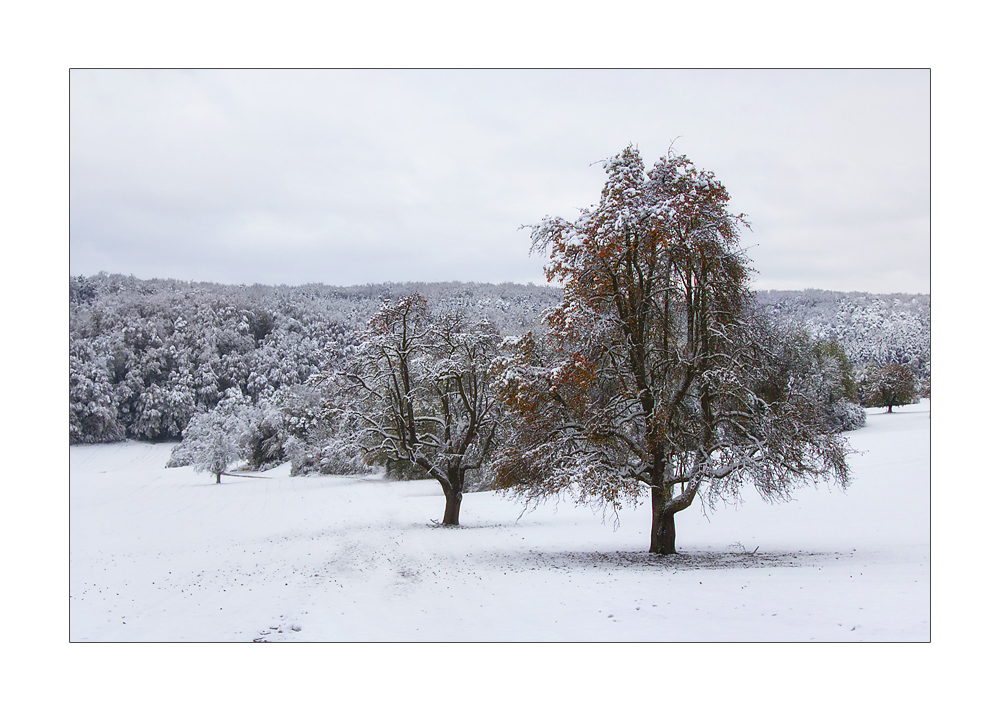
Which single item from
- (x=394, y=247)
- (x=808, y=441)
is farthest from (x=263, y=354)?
(x=808, y=441)

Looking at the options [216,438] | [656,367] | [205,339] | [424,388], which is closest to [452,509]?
[424,388]

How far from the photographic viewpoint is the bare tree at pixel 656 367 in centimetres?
1129

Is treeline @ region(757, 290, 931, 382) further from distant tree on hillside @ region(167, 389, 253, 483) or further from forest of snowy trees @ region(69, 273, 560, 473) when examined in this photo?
distant tree on hillside @ region(167, 389, 253, 483)

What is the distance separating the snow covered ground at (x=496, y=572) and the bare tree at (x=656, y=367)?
66.8 inches

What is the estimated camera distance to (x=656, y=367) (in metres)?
11.9

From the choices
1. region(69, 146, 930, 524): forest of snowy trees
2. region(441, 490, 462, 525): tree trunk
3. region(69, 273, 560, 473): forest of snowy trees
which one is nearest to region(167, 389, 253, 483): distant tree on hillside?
region(69, 273, 560, 473): forest of snowy trees

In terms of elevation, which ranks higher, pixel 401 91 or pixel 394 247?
pixel 401 91

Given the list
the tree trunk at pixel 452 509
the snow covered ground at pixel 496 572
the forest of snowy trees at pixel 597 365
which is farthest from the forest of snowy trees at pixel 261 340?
the tree trunk at pixel 452 509

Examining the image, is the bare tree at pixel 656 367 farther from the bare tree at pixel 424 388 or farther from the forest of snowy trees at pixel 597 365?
the bare tree at pixel 424 388

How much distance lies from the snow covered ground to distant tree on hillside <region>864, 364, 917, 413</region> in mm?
4472

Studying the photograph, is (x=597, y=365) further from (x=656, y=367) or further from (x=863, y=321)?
(x=863, y=321)
